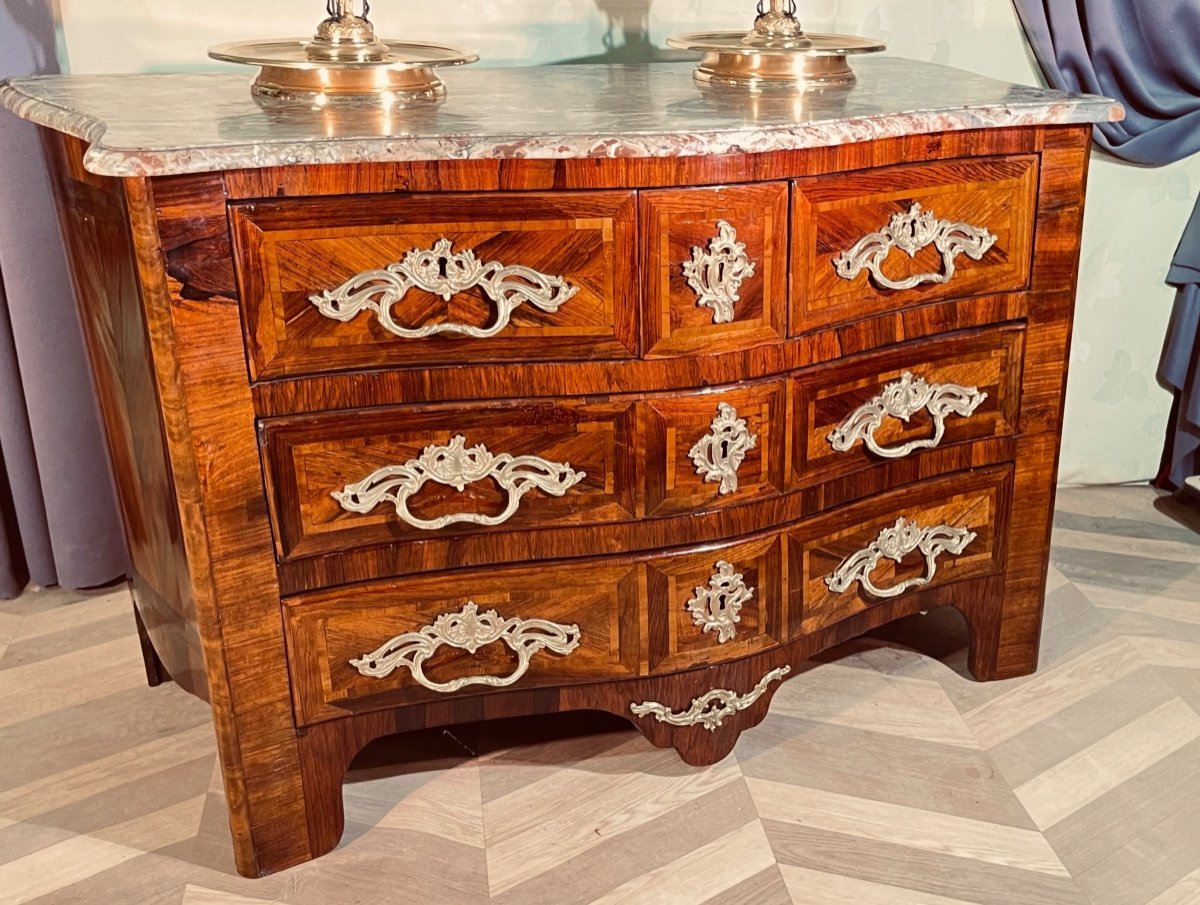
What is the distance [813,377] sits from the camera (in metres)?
1.29

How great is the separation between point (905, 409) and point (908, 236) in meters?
0.20

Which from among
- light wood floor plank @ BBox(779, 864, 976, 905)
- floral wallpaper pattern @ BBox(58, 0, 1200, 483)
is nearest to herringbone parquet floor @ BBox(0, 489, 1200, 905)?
light wood floor plank @ BBox(779, 864, 976, 905)

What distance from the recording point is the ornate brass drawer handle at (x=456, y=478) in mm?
1182

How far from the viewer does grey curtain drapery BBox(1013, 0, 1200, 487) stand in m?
1.86

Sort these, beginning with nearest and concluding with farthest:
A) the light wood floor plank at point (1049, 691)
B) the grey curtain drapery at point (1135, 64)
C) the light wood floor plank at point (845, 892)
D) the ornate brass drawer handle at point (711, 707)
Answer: the light wood floor plank at point (845, 892) < the ornate brass drawer handle at point (711, 707) < the light wood floor plank at point (1049, 691) < the grey curtain drapery at point (1135, 64)

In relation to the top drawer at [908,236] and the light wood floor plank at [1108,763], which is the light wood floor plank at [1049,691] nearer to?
the light wood floor plank at [1108,763]

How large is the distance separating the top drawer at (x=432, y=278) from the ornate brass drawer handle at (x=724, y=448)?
0.14 meters

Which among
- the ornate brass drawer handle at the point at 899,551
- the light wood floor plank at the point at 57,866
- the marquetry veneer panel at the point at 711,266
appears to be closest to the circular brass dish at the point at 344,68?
the marquetry veneer panel at the point at 711,266

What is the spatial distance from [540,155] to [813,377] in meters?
0.39

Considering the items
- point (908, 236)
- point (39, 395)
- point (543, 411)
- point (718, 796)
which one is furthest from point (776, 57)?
point (39, 395)

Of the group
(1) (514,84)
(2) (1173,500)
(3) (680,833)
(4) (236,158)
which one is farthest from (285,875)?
(2) (1173,500)

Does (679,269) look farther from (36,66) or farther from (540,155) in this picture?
(36,66)

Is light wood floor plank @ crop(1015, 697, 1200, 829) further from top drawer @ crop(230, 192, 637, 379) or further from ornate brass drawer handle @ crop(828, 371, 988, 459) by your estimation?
top drawer @ crop(230, 192, 637, 379)

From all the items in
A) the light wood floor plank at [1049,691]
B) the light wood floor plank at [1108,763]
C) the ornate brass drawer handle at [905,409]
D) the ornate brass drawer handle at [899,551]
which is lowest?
the light wood floor plank at [1108,763]
